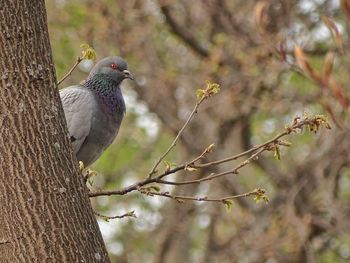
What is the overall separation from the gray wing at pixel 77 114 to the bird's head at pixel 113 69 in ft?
1.68

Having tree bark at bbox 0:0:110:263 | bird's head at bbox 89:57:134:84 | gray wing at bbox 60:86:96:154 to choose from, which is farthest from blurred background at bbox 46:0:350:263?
tree bark at bbox 0:0:110:263

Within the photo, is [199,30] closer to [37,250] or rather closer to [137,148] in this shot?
[137,148]

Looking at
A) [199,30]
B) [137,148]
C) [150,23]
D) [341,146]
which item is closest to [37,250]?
[341,146]

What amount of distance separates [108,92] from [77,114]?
590mm

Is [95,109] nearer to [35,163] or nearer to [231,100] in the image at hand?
[35,163]

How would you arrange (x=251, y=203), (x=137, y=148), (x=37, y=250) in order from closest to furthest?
(x=37, y=250), (x=251, y=203), (x=137, y=148)

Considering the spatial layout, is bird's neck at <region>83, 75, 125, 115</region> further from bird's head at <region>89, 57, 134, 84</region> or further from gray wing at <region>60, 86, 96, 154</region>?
gray wing at <region>60, 86, 96, 154</region>

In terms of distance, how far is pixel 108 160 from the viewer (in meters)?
12.3

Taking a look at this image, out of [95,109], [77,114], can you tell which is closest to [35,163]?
[77,114]

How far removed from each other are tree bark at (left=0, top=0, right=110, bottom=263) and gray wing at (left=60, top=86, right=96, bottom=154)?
1865mm

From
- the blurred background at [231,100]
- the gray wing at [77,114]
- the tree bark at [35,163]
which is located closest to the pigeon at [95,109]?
the gray wing at [77,114]

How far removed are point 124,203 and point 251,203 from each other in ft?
6.27

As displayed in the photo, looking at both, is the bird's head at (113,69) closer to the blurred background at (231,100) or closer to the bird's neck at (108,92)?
the bird's neck at (108,92)

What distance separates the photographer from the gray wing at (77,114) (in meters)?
5.25
